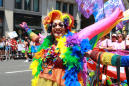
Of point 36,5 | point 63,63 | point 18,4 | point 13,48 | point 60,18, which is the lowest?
point 13,48

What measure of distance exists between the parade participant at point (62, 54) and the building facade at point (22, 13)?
14.9m

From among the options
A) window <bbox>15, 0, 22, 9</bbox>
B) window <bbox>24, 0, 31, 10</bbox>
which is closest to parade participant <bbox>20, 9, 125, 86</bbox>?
window <bbox>15, 0, 22, 9</bbox>

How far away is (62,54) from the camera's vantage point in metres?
2.47

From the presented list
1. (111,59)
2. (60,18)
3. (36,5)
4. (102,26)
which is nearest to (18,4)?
(36,5)

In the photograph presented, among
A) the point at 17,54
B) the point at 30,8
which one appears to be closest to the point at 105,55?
the point at 17,54

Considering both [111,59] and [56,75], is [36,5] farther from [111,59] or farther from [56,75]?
[111,59]

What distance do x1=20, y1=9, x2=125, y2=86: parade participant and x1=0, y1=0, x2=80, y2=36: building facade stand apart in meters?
14.9

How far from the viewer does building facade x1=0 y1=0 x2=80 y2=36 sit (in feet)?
59.7

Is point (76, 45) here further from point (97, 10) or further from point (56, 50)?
point (97, 10)

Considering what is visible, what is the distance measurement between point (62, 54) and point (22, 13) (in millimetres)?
17764

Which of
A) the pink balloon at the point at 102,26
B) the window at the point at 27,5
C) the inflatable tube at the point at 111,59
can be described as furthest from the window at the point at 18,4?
the inflatable tube at the point at 111,59

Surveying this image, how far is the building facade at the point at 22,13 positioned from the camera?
716 inches

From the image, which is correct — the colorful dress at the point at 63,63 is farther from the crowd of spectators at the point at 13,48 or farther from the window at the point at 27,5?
the window at the point at 27,5

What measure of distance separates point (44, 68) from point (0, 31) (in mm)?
16084
